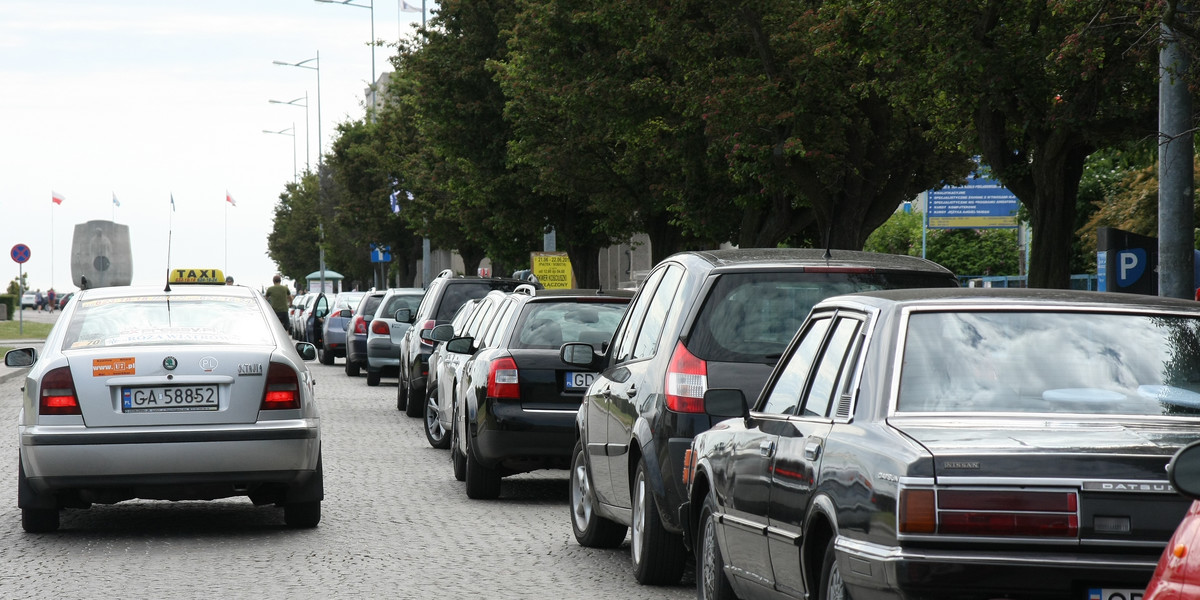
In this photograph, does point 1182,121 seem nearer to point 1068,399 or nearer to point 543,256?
point 1068,399

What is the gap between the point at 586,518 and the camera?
10.0 m

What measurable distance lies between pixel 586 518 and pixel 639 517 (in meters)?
1.51

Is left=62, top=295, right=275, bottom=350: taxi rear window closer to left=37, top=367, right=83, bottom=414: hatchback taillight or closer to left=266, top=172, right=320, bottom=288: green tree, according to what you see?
left=37, top=367, right=83, bottom=414: hatchback taillight

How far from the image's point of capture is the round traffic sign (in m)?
49.2

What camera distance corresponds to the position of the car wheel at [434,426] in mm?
17047

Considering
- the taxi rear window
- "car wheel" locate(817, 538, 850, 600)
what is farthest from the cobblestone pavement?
"car wheel" locate(817, 538, 850, 600)

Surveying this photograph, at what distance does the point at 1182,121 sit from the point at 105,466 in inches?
347

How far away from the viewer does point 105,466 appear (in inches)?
380

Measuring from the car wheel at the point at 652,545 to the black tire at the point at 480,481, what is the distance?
399cm

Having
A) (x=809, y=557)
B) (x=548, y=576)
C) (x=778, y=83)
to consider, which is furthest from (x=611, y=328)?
(x=778, y=83)

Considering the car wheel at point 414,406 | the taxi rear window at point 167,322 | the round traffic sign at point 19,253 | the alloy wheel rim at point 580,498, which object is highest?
the round traffic sign at point 19,253

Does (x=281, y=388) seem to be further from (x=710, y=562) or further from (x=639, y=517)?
(x=710, y=562)

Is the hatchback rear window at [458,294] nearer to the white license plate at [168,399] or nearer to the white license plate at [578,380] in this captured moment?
the white license plate at [578,380]

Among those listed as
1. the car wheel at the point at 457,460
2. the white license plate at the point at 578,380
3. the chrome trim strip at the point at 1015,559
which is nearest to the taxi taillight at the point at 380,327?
the car wheel at the point at 457,460
